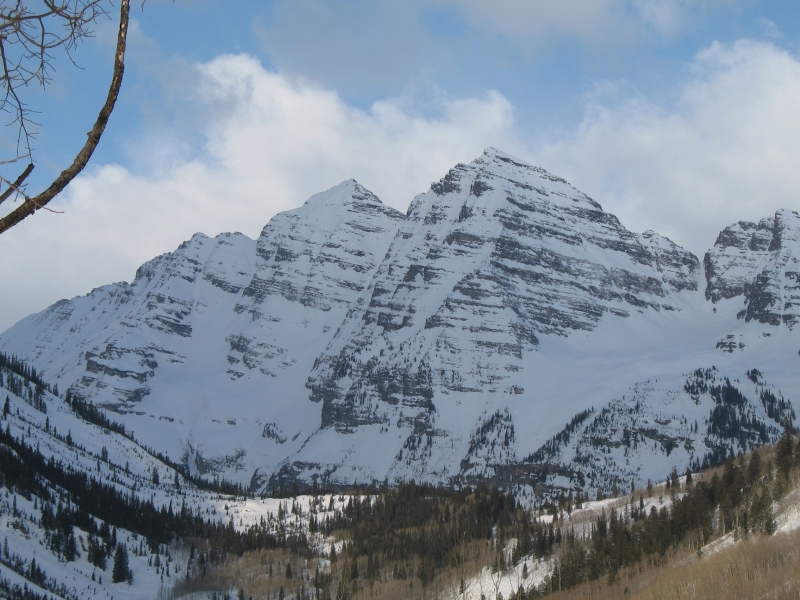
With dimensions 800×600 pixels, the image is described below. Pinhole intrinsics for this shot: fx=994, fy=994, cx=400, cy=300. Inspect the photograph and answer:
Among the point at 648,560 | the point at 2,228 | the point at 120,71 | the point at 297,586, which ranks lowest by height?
the point at 297,586

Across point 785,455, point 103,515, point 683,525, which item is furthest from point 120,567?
point 785,455

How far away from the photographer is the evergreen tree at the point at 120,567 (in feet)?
523

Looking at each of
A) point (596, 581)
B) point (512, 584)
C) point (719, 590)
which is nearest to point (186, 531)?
point (512, 584)

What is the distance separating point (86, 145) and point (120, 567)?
Result: 519 ft

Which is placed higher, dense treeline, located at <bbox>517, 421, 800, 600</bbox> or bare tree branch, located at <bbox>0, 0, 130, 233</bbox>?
bare tree branch, located at <bbox>0, 0, 130, 233</bbox>

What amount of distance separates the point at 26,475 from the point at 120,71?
605 feet

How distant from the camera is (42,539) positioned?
15962cm

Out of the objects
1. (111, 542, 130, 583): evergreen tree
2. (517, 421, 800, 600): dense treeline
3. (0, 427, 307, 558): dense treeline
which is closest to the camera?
(517, 421, 800, 600): dense treeline

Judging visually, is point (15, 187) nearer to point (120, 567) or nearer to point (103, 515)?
point (120, 567)

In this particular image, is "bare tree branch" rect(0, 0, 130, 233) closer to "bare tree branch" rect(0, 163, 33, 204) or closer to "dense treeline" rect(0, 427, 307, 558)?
"bare tree branch" rect(0, 163, 33, 204)

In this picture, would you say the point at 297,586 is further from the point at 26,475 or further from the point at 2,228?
the point at 2,228

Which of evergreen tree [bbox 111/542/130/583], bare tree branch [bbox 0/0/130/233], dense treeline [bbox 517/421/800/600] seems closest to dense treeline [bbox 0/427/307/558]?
evergreen tree [bbox 111/542/130/583]

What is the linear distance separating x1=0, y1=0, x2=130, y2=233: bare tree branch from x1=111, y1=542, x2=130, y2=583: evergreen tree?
518ft

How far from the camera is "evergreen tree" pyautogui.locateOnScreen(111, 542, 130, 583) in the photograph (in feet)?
523
